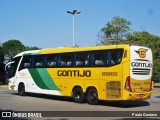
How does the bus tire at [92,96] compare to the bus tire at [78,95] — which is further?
the bus tire at [78,95]

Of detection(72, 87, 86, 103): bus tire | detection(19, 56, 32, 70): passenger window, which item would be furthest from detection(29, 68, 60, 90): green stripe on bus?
detection(72, 87, 86, 103): bus tire

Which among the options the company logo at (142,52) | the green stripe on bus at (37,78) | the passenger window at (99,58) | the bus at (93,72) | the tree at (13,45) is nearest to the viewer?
the bus at (93,72)

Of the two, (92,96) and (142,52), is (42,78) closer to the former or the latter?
(92,96)

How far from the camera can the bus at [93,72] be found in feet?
59.0

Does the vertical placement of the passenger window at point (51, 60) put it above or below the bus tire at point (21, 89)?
above

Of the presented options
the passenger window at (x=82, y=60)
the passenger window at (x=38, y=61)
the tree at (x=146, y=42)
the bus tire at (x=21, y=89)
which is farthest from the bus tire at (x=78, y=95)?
the tree at (x=146, y=42)

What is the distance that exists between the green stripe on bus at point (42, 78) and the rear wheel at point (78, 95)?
157cm

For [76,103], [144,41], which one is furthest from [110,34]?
[76,103]

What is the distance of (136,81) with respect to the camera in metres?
18.2

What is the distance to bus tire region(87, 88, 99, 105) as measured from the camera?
19328 mm

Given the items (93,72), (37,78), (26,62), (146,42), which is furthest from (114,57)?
(146,42)

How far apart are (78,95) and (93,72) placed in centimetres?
183

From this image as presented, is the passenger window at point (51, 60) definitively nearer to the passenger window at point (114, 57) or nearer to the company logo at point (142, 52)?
the passenger window at point (114, 57)

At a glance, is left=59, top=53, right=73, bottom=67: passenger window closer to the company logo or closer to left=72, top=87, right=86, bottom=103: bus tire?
left=72, top=87, right=86, bottom=103: bus tire
